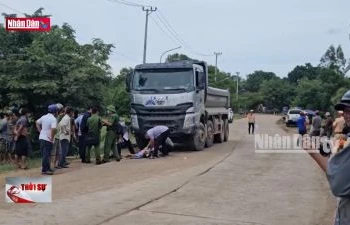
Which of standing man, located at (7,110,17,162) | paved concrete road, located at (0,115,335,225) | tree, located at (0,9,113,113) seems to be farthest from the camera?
tree, located at (0,9,113,113)

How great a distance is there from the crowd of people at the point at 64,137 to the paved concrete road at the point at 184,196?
85cm

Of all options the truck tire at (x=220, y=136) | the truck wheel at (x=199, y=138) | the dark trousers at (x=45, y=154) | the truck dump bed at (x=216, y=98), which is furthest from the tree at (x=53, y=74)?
the truck tire at (x=220, y=136)

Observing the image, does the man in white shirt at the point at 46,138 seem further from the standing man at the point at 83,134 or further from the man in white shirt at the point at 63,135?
the standing man at the point at 83,134

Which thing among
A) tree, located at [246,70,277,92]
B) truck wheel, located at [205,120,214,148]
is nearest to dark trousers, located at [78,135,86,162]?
truck wheel, located at [205,120,214,148]

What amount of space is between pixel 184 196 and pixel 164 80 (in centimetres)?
1032

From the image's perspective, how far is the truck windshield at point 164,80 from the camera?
1980 centimetres

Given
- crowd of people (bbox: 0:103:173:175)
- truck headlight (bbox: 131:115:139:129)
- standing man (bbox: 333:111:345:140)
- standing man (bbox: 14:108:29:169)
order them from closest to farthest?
1. standing man (bbox: 333:111:345:140)
2. crowd of people (bbox: 0:103:173:175)
3. standing man (bbox: 14:108:29:169)
4. truck headlight (bbox: 131:115:139:129)

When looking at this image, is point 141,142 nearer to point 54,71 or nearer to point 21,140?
point 54,71

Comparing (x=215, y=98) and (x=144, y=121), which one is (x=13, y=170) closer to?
(x=144, y=121)

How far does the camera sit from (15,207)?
860cm

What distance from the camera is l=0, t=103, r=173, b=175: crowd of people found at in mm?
13234

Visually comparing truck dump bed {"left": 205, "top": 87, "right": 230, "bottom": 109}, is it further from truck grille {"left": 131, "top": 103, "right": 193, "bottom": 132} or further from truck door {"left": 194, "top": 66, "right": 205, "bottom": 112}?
truck grille {"left": 131, "top": 103, "right": 193, "bottom": 132}

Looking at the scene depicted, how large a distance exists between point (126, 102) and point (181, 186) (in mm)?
16358

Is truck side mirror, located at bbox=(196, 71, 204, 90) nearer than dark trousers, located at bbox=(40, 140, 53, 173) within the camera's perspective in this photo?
No
